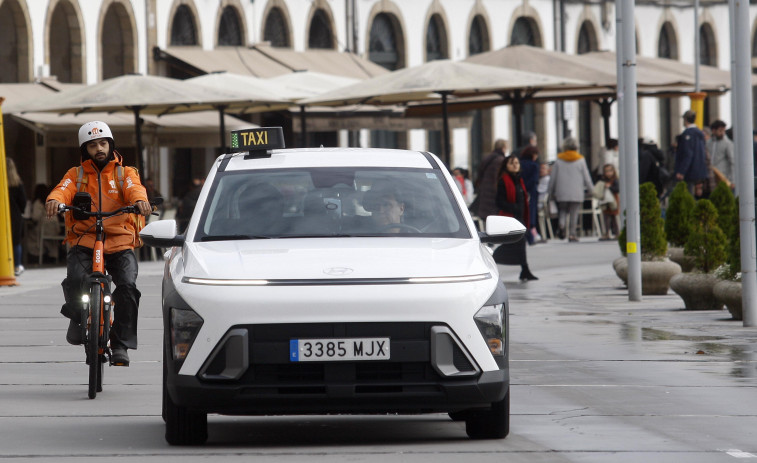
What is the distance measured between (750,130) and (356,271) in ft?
23.5

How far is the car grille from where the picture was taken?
7586 millimetres

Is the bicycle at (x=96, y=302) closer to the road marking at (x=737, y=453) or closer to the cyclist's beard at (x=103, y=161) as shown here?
the cyclist's beard at (x=103, y=161)

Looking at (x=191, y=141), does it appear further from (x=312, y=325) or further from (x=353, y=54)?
(x=312, y=325)

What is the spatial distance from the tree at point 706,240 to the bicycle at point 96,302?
7023mm

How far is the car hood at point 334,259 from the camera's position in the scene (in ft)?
25.5

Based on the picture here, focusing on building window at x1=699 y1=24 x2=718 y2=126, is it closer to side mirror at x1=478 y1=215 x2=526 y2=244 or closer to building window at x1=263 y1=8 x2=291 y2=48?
building window at x1=263 y1=8 x2=291 y2=48

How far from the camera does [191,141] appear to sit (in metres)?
29.6

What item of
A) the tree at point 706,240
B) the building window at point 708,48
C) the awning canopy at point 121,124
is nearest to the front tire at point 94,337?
the tree at point 706,240

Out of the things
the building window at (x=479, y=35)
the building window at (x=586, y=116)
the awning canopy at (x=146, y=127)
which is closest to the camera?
the awning canopy at (x=146, y=127)

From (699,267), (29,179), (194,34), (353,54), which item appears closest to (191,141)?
(29,179)

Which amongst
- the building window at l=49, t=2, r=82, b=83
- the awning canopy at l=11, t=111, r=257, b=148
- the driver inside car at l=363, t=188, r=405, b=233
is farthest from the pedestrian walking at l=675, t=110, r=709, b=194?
the driver inside car at l=363, t=188, r=405, b=233

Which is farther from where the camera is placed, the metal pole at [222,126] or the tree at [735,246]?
the metal pole at [222,126]

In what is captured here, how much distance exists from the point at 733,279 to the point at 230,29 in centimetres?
2312

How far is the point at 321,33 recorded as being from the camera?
39656 mm
